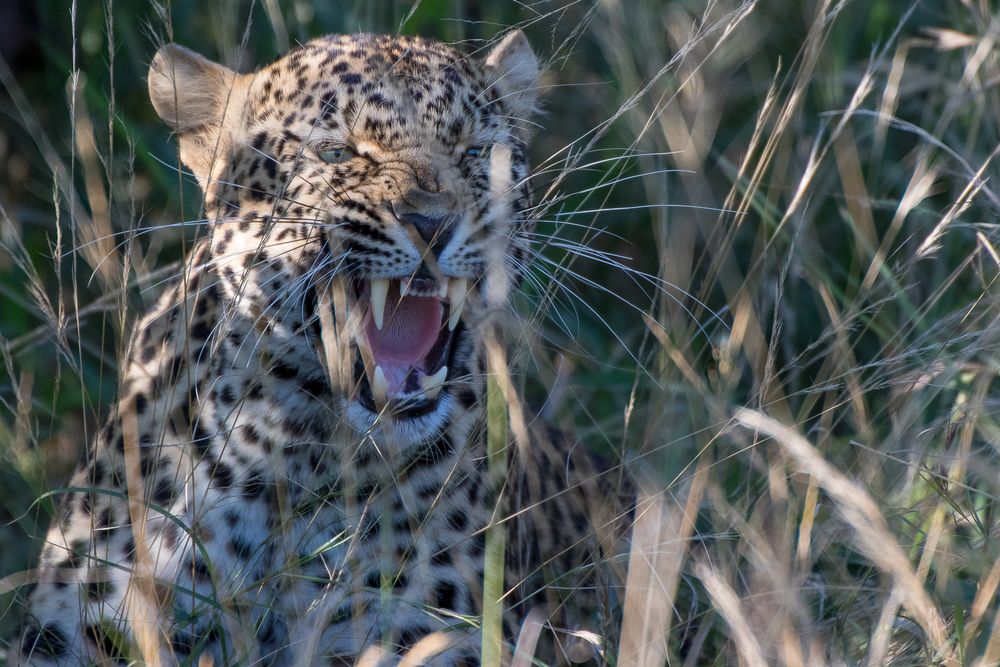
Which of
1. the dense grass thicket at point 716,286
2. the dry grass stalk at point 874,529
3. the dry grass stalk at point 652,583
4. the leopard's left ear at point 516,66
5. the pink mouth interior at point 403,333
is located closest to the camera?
the dry grass stalk at point 874,529

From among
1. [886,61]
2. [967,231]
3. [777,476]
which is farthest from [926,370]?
[886,61]

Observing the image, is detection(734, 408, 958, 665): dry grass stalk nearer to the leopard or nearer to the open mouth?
the leopard

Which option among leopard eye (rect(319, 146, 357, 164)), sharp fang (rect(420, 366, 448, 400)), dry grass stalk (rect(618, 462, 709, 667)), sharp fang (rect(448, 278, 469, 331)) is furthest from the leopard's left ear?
dry grass stalk (rect(618, 462, 709, 667))

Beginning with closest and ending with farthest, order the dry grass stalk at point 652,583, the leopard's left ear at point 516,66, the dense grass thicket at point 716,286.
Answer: the dry grass stalk at point 652,583 < the dense grass thicket at point 716,286 < the leopard's left ear at point 516,66

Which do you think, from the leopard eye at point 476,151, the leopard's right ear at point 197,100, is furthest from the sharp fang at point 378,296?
the leopard's right ear at point 197,100

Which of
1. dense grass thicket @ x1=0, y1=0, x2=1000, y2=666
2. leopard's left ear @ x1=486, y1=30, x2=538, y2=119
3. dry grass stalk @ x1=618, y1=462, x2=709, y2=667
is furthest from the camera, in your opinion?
leopard's left ear @ x1=486, y1=30, x2=538, y2=119

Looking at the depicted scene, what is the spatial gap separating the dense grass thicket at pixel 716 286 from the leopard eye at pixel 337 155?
1.11 feet

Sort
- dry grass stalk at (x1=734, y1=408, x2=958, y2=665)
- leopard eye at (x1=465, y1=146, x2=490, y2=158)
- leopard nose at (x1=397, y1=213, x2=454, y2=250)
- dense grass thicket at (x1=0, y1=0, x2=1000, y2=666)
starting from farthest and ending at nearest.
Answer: leopard eye at (x1=465, y1=146, x2=490, y2=158), leopard nose at (x1=397, y1=213, x2=454, y2=250), dense grass thicket at (x1=0, y1=0, x2=1000, y2=666), dry grass stalk at (x1=734, y1=408, x2=958, y2=665)

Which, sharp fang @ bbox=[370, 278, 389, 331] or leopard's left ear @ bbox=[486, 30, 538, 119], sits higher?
leopard's left ear @ bbox=[486, 30, 538, 119]

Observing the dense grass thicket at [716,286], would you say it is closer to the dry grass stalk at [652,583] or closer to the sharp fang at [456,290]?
the dry grass stalk at [652,583]

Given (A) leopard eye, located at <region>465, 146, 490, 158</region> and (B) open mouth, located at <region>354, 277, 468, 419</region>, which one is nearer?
(B) open mouth, located at <region>354, 277, 468, 419</region>

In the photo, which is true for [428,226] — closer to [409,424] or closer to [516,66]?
[409,424]

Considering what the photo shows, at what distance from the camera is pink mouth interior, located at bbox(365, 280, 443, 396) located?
3.05 meters

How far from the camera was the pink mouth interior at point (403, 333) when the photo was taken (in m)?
3.05
